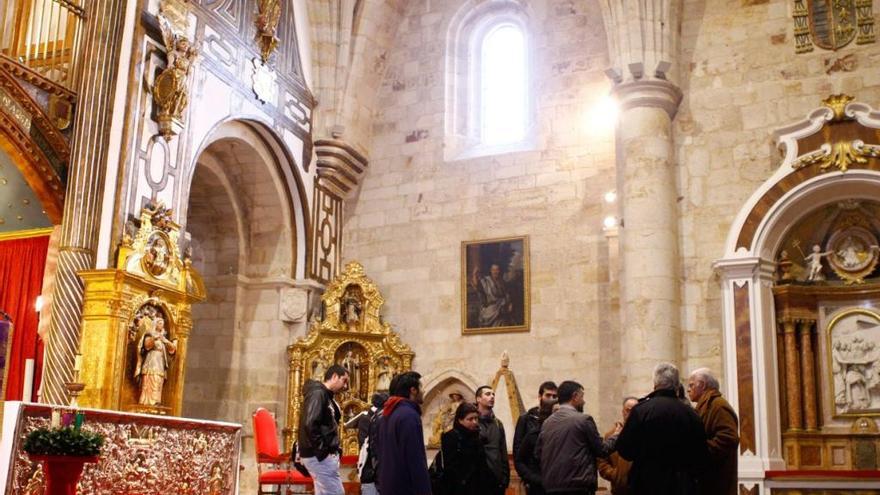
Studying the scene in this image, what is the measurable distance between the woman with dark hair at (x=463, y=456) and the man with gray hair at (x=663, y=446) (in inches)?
38.7

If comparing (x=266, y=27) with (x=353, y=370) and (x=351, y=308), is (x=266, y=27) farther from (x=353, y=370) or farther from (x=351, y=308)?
(x=353, y=370)

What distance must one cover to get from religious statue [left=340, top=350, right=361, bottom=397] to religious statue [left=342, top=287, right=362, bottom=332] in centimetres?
38

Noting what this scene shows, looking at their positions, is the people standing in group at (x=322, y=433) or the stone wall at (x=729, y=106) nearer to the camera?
the people standing in group at (x=322, y=433)

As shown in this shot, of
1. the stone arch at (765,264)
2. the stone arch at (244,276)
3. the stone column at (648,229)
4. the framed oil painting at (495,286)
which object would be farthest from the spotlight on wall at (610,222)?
the stone arch at (244,276)

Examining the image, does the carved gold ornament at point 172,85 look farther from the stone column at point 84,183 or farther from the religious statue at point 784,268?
the religious statue at point 784,268

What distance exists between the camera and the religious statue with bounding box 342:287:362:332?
13922 millimetres

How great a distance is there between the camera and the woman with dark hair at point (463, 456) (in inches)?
249

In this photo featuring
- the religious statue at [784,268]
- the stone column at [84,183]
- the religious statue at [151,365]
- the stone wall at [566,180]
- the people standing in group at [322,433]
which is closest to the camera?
the people standing in group at [322,433]

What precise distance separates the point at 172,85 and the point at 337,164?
3927mm

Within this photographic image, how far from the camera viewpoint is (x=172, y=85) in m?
10.8

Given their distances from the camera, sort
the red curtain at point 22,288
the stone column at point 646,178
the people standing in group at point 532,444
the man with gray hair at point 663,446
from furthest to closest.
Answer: the stone column at point 646,178
the red curtain at point 22,288
the people standing in group at point 532,444
the man with gray hair at point 663,446

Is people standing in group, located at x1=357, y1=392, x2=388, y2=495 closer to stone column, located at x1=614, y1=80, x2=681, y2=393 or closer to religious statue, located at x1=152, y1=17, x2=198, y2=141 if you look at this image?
religious statue, located at x1=152, y1=17, x2=198, y2=141

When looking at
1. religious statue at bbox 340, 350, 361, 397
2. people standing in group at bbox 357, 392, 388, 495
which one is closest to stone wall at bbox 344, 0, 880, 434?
religious statue at bbox 340, 350, 361, 397

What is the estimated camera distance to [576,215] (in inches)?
536
